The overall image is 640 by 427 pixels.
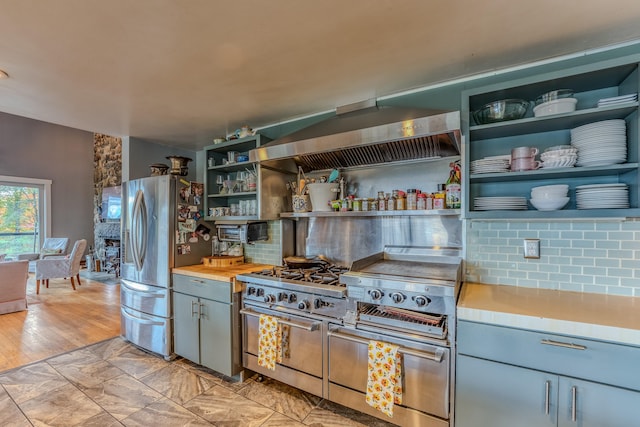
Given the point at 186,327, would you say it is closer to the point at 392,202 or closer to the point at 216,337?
the point at 216,337

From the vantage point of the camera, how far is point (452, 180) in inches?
81.2

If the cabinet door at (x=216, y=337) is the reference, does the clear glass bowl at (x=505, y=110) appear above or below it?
above

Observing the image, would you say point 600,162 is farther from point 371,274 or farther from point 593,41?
point 371,274

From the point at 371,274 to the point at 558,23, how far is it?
1.69 m

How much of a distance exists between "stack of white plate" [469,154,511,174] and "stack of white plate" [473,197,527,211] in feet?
0.57

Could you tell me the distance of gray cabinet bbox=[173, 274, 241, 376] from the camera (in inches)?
92.1

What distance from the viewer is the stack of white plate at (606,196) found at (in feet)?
5.02

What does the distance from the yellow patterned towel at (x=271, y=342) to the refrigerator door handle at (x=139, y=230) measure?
1.55 meters

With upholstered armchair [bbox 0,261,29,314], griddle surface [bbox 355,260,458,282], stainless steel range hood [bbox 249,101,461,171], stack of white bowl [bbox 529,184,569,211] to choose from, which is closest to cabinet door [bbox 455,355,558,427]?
griddle surface [bbox 355,260,458,282]

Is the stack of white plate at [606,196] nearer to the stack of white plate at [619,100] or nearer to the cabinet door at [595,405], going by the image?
the stack of white plate at [619,100]

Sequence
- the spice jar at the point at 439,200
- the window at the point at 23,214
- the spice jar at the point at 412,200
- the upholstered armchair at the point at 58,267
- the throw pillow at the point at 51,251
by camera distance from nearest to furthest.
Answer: the spice jar at the point at 439,200 < the spice jar at the point at 412,200 < the upholstered armchair at the point at 58,267 < the throw pillow at the point at 51,251 < the window at the point at 23,214

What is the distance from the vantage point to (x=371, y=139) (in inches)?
77.6

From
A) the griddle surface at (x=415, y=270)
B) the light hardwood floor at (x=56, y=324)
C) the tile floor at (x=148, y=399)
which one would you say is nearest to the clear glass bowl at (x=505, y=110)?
the griddle surface at (x=415, y=270)

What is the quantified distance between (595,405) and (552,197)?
100 cm
